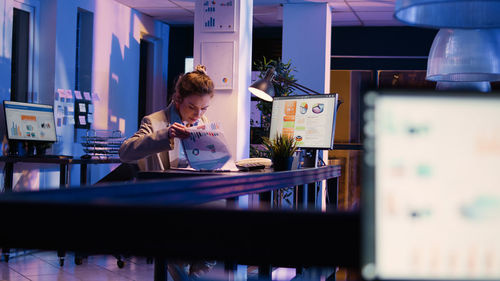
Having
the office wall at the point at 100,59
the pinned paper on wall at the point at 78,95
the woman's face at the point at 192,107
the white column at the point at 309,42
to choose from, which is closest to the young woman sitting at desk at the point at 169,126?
the woman's face at the point at 192,107

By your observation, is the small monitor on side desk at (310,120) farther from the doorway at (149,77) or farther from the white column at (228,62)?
the doorway at (149,77)

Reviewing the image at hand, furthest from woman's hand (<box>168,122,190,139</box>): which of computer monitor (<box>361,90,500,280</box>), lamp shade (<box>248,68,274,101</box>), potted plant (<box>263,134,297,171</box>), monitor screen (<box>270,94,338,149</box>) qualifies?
computer monitor (<box>361,90,500,280</box>)

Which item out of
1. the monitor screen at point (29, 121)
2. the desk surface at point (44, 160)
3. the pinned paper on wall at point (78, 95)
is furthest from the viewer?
the pinned paper on wall at point (78, 95)

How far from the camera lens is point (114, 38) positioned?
26.7 ft

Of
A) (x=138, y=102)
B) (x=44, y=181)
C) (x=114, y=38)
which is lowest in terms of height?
(x=44, y=181)

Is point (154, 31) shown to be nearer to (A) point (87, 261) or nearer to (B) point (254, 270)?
(A) point (87, 261)

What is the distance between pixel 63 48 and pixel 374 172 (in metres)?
6.82

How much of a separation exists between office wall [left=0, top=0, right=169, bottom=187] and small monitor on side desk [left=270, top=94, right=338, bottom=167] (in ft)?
10.9

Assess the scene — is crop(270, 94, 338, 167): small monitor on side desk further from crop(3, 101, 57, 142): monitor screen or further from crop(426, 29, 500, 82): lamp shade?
crop(3, 101, 57, 142): monitor screen

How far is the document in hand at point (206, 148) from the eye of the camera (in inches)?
106

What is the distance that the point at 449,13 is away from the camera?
4.98ft

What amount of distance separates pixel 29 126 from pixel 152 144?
3621 millimetres

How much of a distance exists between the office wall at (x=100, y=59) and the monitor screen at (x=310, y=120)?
332 cm

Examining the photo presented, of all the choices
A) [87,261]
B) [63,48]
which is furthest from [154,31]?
[87,261]
